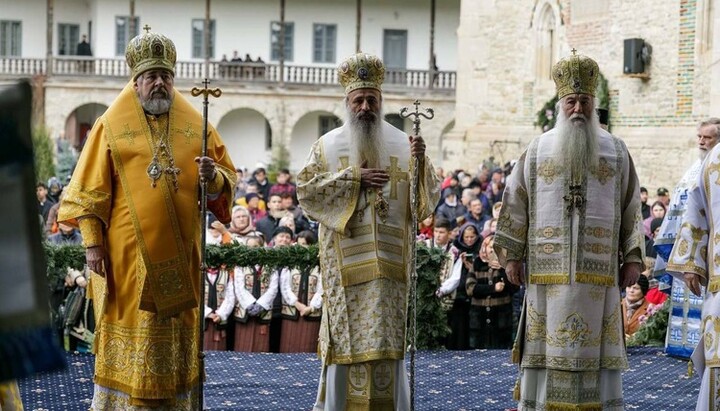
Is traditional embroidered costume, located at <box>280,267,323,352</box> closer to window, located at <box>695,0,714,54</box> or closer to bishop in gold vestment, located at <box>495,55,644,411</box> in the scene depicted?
bishop in gold vestment, located at <box>495,55,644,411</box>

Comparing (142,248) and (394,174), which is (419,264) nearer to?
(394,174)

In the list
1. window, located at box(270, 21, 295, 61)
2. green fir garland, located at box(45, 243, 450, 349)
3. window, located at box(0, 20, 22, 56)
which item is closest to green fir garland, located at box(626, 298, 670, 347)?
green fir garland, located at box(45, 243, 450, 349)

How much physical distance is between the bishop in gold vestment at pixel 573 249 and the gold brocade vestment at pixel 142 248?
1.76 meters

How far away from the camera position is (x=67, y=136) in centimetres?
4847

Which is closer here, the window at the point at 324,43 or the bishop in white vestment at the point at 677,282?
the bishop in white vestment at the point at 677,282

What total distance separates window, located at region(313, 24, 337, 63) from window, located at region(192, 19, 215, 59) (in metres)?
3.52

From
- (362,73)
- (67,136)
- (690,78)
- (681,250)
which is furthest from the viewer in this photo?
(67,136)

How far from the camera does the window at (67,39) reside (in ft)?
163

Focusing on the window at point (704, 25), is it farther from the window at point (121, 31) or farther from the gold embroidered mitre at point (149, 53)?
the window at point (121, 31)

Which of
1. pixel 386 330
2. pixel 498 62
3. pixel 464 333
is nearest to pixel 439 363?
pixel 464 333

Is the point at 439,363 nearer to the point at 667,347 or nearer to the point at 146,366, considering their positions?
the point at 667,347

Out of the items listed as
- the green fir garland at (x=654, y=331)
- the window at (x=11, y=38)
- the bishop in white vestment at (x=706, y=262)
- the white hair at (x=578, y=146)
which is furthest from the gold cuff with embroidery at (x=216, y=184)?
the window at (x=11, y=38)

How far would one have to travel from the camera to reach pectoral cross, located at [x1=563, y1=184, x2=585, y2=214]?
807 cm

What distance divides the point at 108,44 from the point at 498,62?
19704 mm
